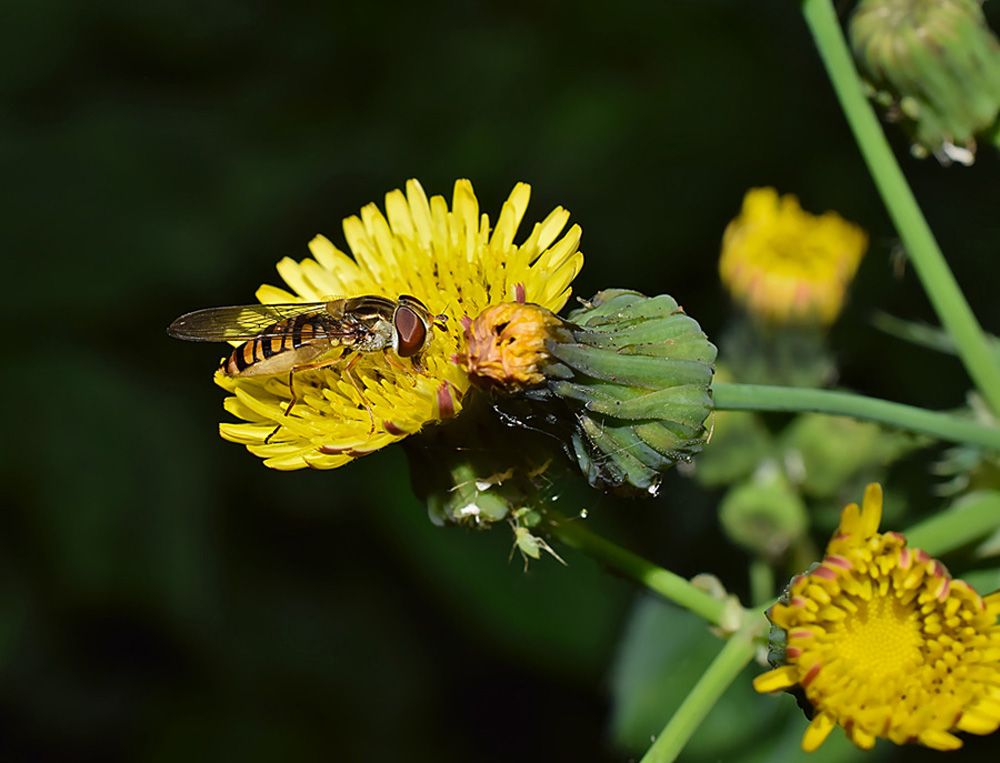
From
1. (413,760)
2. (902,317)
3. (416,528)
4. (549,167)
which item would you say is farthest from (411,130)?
(413,760)

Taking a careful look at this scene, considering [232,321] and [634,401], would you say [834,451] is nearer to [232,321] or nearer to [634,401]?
[634,401]

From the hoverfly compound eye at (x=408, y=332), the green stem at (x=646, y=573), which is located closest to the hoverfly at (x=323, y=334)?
the hoverfly compound eye at (x=408, y=332)

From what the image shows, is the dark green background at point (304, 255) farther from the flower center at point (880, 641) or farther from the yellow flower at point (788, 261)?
the flower center at point (880, 641)

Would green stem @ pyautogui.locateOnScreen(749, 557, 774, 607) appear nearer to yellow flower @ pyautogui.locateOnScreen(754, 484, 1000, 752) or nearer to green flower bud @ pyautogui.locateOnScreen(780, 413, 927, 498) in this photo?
green flower bud @ pyautogui.locateOnScreen(780, 413, 927, 498)

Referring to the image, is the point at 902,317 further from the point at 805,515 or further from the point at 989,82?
the point at 989,82

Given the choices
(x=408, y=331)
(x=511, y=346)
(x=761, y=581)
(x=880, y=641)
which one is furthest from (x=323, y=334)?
(x=761, y=581)

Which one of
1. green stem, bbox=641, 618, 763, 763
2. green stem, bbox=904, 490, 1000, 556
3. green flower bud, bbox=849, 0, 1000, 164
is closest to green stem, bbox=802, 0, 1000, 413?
green flower bud, bbox=849, 0, 1000, 164
